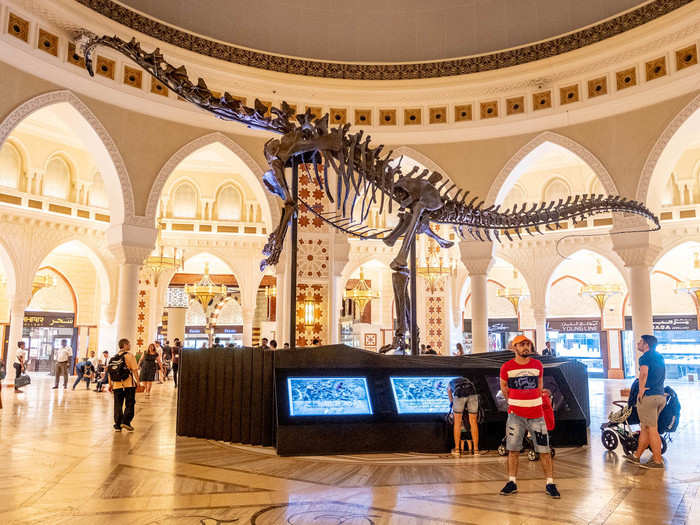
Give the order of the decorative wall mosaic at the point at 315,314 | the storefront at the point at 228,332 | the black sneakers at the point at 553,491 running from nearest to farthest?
1. the black sneakers at the point at 553,491
2. the decorative wall mosaic at the point at 315,314
3. the storefront at the point at 228,332

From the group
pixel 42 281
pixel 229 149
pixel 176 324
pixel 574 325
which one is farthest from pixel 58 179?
pixel 574 325

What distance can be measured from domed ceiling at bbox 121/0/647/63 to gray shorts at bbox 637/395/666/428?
10438 mm

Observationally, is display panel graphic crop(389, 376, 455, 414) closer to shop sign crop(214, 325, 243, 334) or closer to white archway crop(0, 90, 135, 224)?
white archway crop(0, 90, 135, 224)

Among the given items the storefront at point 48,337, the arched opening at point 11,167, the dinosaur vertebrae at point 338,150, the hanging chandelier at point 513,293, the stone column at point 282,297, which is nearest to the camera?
the dinosaur vertebrae at point 338,150

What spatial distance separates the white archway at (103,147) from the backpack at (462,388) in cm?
855

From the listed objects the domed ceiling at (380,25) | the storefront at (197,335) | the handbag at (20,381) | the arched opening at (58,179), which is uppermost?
the domed ceiling at (380,25)

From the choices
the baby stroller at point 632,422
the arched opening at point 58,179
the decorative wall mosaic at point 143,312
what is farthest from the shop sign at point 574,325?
the arched opening at point 58,179

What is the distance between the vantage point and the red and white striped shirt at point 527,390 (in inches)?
190

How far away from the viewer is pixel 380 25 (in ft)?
48.4

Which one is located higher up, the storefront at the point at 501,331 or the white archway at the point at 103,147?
the white archway at the point at 103,147

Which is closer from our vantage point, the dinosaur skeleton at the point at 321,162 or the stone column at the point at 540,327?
the dinosaur skeleton at the point at 321,162

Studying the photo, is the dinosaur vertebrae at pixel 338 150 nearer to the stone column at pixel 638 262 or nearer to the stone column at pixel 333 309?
the stone column at pixel 638 262

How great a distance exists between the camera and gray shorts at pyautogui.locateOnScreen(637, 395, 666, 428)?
592cm

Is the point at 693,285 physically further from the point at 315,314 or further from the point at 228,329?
the point at 228,329
